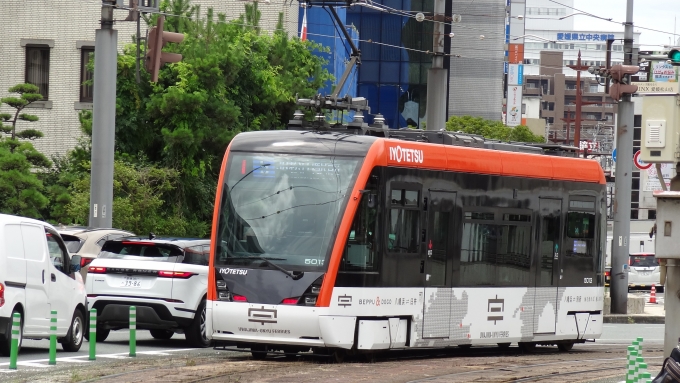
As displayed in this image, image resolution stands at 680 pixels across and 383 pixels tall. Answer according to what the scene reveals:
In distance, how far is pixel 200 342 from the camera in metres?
19.2

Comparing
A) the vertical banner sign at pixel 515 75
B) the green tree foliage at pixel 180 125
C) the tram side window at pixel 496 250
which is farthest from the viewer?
the vertical banner sign at pixel 515 75

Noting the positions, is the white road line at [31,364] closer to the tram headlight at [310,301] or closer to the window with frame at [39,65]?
the tram headlight at [310,301]

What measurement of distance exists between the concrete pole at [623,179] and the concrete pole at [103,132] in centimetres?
1261

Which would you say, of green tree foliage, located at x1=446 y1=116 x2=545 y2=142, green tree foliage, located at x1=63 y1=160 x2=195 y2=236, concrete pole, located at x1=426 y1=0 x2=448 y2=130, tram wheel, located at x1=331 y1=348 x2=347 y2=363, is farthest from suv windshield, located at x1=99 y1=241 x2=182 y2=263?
green tree foliage, located at x1=446 y1=116 x2=545 y2=142

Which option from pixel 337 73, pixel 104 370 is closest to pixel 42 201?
Answer: pixel 104 370

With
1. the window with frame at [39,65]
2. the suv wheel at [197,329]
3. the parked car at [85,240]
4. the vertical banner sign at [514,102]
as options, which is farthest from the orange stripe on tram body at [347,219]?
the vertical banner sign at [514,102]

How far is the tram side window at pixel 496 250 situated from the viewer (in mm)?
18250

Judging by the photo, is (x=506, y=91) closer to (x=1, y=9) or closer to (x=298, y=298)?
(x=1, y=9)

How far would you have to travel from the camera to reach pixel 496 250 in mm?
18797

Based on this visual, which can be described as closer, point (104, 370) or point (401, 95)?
point (104, 370)

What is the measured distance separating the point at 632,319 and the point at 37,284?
1929cm

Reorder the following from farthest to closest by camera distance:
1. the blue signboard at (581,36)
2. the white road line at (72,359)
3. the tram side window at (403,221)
Answer: the blue signboard at (581,36), the tram side window at (403,221), the white road line at (72,359)

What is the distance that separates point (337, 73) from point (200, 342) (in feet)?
123

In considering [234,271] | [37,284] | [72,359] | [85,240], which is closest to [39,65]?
[85,240]
